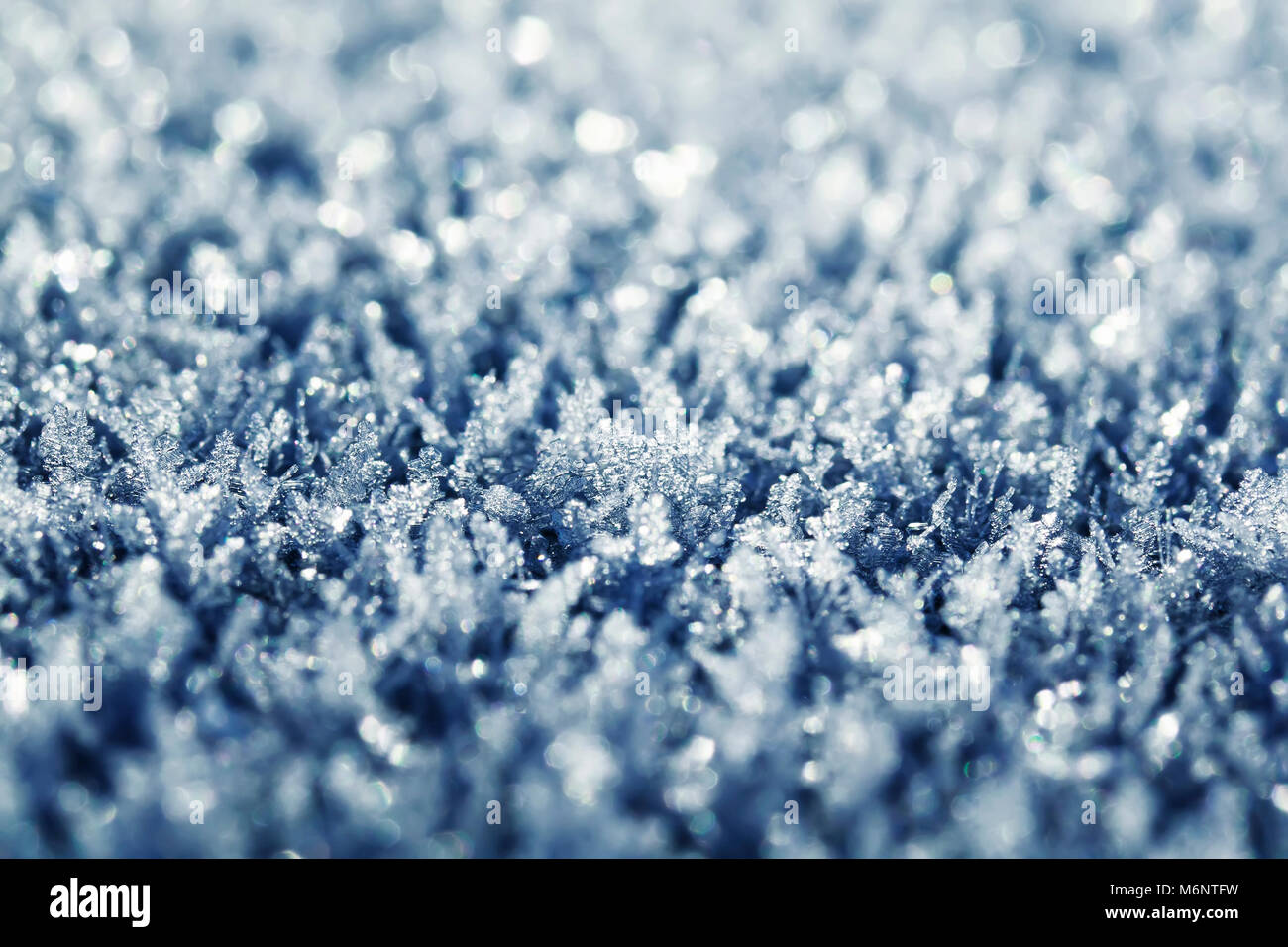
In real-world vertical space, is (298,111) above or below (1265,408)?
above

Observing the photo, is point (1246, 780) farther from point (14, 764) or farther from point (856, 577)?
point (14, 764)

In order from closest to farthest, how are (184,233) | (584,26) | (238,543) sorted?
(238,543), (184,233), (584,26)

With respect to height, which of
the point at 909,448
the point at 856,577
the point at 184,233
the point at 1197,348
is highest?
the point at 184,233

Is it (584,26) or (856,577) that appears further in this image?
(584,26)

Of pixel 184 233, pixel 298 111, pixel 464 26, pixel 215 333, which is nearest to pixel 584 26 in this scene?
pixel 464 26

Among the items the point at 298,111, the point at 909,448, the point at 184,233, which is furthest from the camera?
the point at 298,111

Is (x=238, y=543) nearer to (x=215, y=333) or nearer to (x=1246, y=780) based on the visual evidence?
(x=215, y=333)

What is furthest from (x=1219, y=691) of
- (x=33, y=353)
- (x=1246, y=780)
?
(x=33, y=353)
